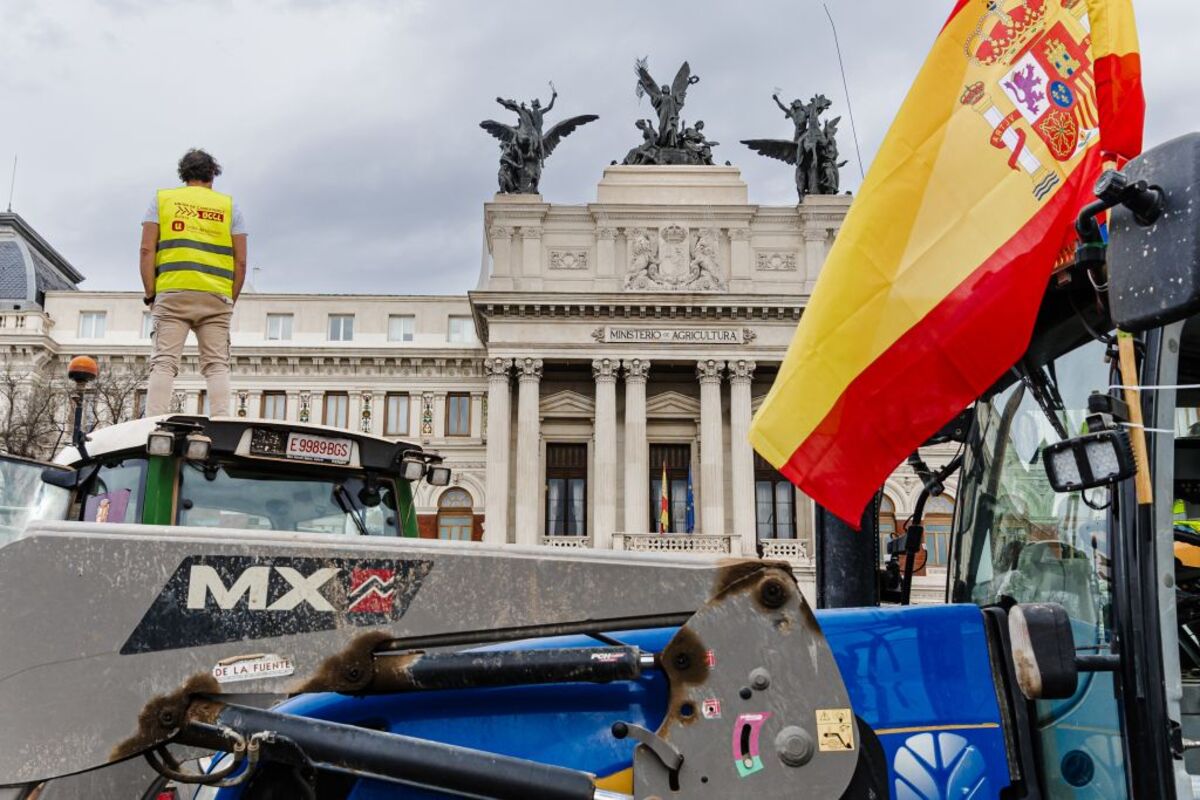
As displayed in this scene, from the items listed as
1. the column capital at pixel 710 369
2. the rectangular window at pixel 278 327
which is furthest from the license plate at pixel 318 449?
the rectangular window at pixel 278 327

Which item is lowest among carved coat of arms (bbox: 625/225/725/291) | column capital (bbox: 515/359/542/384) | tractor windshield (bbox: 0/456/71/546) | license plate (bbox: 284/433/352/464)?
tractor windshield (bbox: 0/456/71/546)

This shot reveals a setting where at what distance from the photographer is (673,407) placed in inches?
1614

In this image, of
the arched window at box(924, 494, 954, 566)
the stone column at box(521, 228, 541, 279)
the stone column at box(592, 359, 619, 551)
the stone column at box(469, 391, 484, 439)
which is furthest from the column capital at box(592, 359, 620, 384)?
the arched window at box(924, 494, 954, 566)

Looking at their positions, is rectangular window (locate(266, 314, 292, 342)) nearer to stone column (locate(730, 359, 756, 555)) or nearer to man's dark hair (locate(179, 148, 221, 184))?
stone column (locate(730, 359, 756, 555))

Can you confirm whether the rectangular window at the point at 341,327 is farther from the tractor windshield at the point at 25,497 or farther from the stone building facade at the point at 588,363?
the tractor windshield at the point at 25,497

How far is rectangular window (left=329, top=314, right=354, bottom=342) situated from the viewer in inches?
1729

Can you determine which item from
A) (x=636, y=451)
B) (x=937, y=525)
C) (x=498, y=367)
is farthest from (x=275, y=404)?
(x=937, y=525)

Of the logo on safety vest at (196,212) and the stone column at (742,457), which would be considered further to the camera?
the stone column at (742,457)

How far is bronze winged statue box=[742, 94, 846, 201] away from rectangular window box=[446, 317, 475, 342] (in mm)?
13734

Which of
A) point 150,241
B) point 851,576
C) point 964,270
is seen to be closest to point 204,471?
point 150,241

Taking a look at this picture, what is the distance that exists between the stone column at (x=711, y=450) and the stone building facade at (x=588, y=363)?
0.06m

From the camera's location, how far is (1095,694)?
2631 millimetres

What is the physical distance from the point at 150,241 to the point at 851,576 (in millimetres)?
4452

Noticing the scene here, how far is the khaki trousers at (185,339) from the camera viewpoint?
6180 mm
